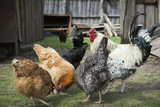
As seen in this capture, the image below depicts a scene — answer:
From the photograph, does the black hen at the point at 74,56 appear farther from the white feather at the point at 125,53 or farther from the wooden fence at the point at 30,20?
the wooden fence at the point at 30,20

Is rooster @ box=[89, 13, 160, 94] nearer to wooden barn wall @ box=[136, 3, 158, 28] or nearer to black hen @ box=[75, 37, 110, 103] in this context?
black hen @ box=[75, 37, 110, 103]

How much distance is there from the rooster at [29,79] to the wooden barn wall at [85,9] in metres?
13.6

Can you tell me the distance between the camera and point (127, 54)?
198 inches

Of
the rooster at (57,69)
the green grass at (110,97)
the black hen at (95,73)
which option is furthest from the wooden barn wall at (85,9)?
the black hen at (95,73)

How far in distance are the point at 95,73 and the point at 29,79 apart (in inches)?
53.3

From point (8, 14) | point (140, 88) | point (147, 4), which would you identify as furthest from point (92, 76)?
point (8, 14)

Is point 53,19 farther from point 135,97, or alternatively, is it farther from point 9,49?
point 135,97

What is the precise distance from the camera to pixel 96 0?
56.9 feet

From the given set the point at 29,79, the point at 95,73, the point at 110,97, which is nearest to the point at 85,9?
the point at 110,97

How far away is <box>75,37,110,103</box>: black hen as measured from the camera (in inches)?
167

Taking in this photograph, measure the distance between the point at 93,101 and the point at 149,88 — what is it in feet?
5.34

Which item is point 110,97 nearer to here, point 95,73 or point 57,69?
point 95,73

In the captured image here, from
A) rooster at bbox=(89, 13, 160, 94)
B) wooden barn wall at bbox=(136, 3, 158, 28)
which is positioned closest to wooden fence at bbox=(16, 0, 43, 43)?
wooden barn wall at bbox=(136, 3, 158, 28)

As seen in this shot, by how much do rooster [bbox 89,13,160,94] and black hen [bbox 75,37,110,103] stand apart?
0.49 meters
